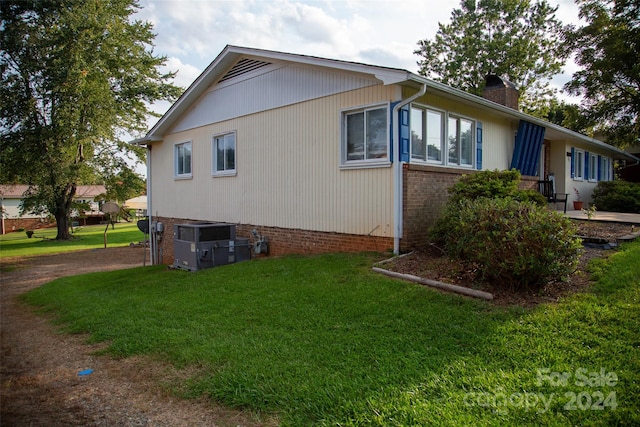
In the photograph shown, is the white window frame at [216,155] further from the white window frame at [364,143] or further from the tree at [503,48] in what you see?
the tree at [503,48]

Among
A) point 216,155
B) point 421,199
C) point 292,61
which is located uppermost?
point 292,61

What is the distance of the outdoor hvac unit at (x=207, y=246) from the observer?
10.4 meters

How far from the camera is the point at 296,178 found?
1014 cm

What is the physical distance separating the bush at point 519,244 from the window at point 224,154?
8.15 m

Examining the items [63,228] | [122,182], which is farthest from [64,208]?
[122,182]

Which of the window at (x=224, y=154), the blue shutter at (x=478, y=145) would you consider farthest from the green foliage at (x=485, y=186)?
the window at (x=224, y=154)

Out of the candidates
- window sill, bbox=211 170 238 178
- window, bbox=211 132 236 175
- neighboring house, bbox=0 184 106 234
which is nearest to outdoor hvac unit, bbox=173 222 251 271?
window sill, bbox=211 170 238 178

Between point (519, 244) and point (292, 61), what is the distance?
22.6 feet

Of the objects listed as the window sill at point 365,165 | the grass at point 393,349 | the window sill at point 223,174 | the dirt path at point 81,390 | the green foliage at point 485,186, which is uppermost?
the window sill at point 223,174

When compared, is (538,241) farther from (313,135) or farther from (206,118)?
(206,118)

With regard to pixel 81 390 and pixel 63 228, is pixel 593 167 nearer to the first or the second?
pixel 81 390

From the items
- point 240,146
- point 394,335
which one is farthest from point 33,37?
point 394,335

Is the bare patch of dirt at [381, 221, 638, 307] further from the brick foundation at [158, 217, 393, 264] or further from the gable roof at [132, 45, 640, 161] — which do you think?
the gable roof at [132, 45, 640, 161]

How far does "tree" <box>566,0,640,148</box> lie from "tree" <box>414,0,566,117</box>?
8.89 m
